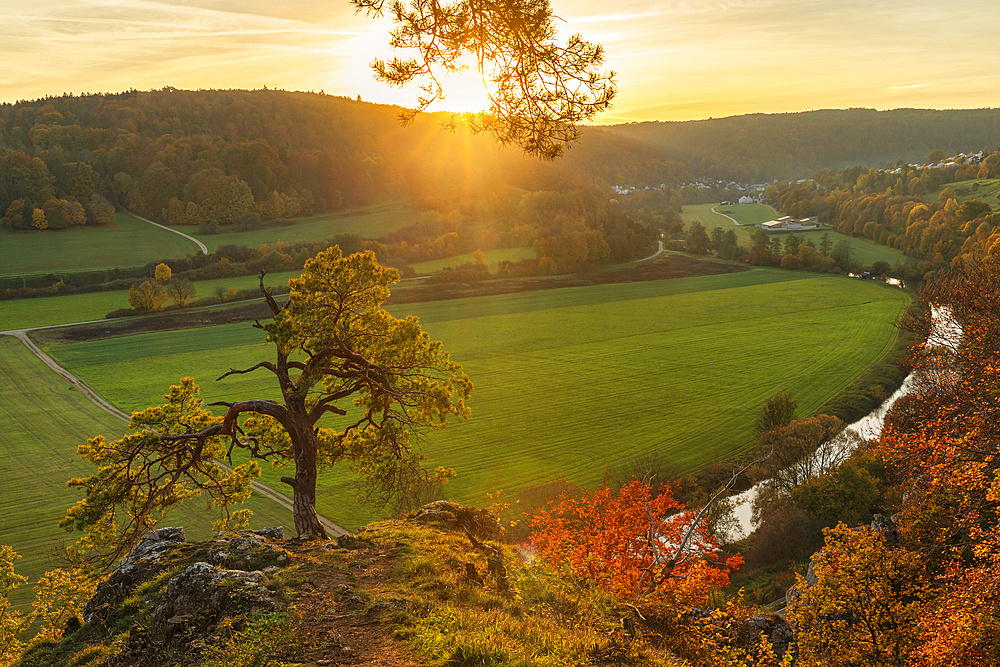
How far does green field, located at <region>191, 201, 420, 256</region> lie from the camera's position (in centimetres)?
12523

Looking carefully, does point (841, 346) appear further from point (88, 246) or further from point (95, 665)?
point (88, 246)

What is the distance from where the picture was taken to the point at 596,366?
64438 millimetres

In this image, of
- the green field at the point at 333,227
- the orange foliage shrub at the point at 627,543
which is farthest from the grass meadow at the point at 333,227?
the orange foliage shrub at the point at 627,543

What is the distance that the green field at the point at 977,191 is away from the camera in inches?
4732

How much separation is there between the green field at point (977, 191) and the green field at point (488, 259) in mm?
89356

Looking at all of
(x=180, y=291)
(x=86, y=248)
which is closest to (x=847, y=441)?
(x=180, y=291)

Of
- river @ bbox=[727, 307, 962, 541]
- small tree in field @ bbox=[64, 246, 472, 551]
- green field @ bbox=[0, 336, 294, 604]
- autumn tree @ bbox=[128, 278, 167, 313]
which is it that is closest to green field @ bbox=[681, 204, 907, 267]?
river @ bbox=[727, 307, 962, 541]

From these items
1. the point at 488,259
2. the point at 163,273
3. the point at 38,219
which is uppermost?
the point at 38,219

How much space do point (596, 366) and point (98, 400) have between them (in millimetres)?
47992

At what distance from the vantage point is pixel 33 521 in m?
32.5

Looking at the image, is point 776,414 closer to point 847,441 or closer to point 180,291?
point 847,441

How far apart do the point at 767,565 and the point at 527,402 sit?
959 inches

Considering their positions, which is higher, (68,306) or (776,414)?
(68,306)

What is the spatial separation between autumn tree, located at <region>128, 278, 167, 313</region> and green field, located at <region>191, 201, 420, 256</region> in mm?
31201
